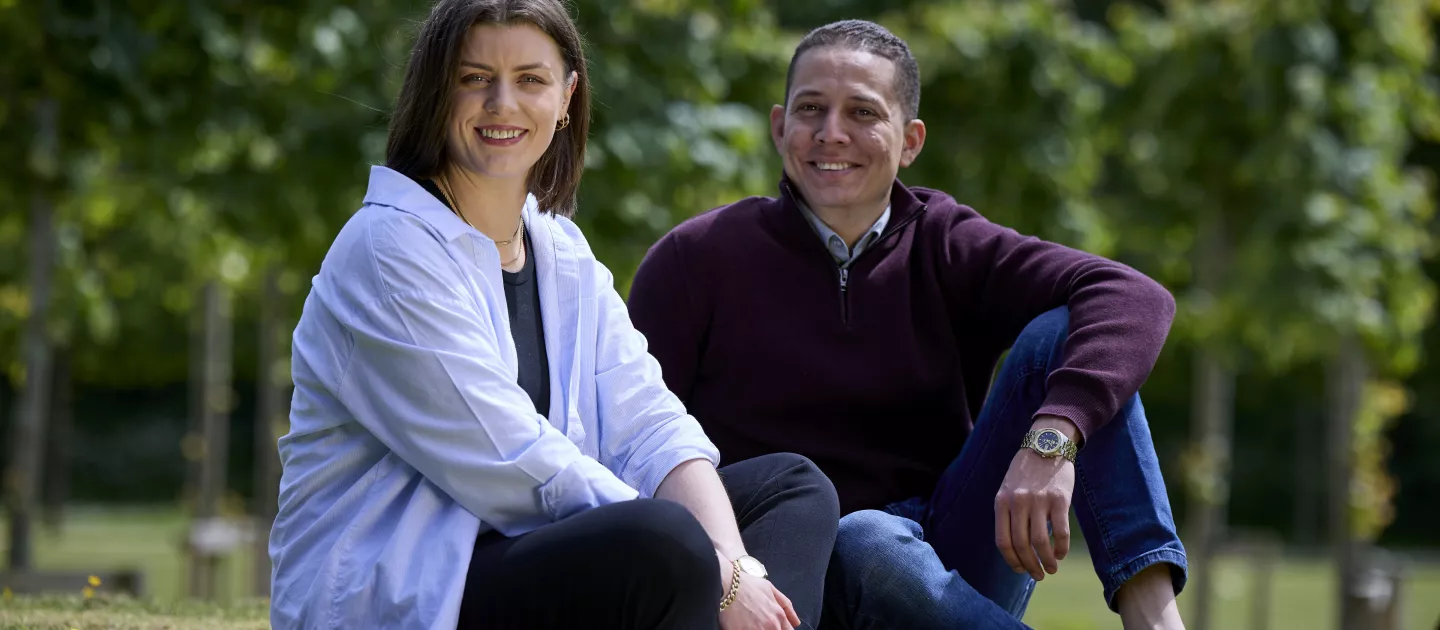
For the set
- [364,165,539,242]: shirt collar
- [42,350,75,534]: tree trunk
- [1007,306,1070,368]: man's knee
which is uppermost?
[364,165,539,242]: shirt collar

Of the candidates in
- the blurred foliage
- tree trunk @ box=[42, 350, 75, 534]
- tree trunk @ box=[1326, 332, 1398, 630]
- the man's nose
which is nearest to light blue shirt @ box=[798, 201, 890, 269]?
the man's nose

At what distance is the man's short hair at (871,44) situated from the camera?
375 cm

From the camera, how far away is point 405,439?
2.46m

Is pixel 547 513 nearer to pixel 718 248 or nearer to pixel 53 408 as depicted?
pixel 718 248

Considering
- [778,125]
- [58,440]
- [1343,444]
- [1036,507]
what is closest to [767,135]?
[778,125]

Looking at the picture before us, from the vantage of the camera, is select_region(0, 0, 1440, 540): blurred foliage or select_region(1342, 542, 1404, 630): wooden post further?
select_region(1342, 542, 1404, 630): wooden post

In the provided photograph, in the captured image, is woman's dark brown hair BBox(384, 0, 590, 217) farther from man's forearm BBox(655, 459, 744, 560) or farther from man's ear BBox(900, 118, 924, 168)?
man's ear BBox(900, 118, 924, 168)

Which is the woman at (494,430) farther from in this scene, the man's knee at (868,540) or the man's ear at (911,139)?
the man's ear at (911,139)

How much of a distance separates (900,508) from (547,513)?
1207 millimetres

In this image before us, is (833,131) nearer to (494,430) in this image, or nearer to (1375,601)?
(494,430)

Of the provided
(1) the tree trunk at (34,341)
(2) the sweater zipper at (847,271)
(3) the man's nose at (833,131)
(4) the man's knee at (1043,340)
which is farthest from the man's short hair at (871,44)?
(1) the tree trunk at (34,341)

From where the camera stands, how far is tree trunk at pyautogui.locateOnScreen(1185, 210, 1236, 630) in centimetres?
930

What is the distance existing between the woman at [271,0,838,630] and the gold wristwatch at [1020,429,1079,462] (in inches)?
16.4

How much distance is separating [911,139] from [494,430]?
5.72ft
